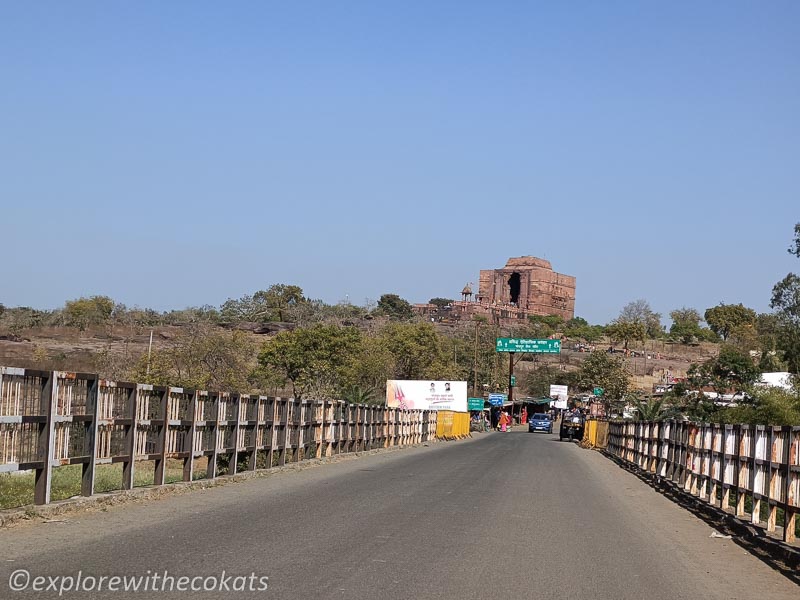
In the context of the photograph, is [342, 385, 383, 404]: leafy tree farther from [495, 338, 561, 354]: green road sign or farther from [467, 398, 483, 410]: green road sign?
[495, 338, 561, 354]: green road sign

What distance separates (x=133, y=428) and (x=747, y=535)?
8.61 meters

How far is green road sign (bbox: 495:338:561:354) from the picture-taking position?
101 metres

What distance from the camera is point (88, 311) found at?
4685 inches

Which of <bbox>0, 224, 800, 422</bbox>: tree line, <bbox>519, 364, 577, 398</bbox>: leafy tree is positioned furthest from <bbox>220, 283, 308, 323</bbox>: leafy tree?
<bbox>519, 364, 577, 398</bbox>: leafy tree

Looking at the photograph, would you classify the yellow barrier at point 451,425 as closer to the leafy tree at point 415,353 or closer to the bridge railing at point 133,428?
the leafy tree at point 415,353

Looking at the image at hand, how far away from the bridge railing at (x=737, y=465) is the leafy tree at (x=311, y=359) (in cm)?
5085

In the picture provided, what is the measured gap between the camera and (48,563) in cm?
843

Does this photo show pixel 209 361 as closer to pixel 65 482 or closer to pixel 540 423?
pixel 65 482

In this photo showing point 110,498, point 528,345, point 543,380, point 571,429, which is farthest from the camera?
point 543,380

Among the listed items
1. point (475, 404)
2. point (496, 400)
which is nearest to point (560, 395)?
point (496, 400)

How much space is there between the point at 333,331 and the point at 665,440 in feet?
181

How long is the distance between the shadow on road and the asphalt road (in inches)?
7.4

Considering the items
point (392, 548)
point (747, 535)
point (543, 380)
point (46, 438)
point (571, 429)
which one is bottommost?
point (543, 380)

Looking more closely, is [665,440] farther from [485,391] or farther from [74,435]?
Answer: [485,391]
